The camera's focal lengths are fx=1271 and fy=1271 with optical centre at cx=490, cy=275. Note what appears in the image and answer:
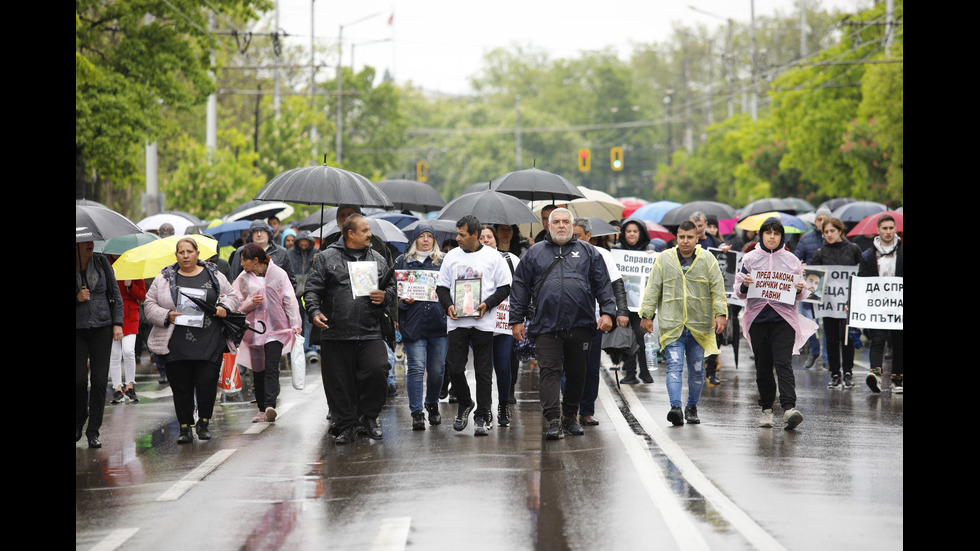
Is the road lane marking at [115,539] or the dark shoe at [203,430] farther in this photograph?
the dark shoe at [203,430]

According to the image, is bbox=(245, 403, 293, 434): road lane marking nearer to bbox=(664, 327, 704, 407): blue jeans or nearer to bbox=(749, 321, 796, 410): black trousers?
bbox=(664, 327, 704, 407): blue jeans

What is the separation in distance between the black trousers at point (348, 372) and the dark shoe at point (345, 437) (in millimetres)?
34

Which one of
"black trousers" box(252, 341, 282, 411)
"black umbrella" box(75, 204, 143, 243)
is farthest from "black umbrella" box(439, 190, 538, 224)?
"black umbrella" box(75, 204, 143, 243)

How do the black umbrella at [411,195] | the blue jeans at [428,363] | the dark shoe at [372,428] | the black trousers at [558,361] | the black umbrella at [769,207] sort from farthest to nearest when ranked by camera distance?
1. the black umbrella at [769,207]
2. the black umbrella at [411,195]
3. the blue jeans at [428,363]
4. the dark shoe at [372,428]
5. the black trousers at [558,361]

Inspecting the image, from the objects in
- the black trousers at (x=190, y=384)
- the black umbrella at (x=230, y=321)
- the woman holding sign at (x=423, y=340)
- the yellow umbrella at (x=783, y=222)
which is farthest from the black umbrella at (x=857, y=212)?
the black trousers at (x=190, y=384)

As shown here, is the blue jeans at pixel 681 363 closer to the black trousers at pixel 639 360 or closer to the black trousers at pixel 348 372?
the black trousers at pixel 348 372

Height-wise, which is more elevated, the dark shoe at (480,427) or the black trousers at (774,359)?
A: the black trousers at (774,359)

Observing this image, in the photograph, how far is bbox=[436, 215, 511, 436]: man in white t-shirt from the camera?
35.5 feet

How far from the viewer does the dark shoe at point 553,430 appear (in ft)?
34.0

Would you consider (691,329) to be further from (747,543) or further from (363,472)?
(747,543)

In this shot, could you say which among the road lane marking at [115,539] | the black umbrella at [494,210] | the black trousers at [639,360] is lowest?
the road lane marking at [115,539]

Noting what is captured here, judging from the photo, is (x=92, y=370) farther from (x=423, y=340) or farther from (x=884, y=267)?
(x=884, y=267)

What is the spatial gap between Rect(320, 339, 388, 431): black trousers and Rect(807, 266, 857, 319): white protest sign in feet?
21.0
